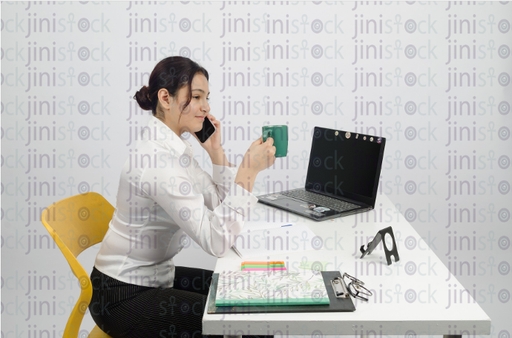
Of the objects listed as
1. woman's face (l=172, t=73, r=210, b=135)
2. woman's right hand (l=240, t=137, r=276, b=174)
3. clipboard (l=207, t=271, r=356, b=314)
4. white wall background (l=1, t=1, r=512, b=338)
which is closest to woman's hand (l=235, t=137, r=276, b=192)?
woman's right hand (l=240, t=137, r=276, b=174)

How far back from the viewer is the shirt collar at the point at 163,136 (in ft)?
5.06

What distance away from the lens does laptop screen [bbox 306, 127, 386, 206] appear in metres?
1.88

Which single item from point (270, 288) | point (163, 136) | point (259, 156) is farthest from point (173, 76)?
point (270, 288)

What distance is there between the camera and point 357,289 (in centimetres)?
119

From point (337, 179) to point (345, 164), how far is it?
0.07 meters

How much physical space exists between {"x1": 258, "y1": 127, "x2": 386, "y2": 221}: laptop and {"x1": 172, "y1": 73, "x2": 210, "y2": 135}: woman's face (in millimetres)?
478

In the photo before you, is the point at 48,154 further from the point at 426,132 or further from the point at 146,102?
the point at 426,132

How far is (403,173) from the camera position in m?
2.94

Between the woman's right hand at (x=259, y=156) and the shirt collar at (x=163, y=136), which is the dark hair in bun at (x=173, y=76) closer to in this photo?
the shirt collar at (x=163, y=136)

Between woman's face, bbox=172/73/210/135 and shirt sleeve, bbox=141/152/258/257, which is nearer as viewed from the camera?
shirt sleeve, bbox=141/152/258/257

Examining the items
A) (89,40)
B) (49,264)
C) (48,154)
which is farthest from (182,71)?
(49,264)

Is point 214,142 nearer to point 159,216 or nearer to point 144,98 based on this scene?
point 144,98

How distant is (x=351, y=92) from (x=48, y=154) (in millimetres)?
1685

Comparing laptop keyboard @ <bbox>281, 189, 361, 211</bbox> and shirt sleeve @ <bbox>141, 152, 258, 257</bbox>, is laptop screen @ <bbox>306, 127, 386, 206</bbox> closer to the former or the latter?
laptop keyboard @ <bbox>281, 189, 361, 211</bbox>
